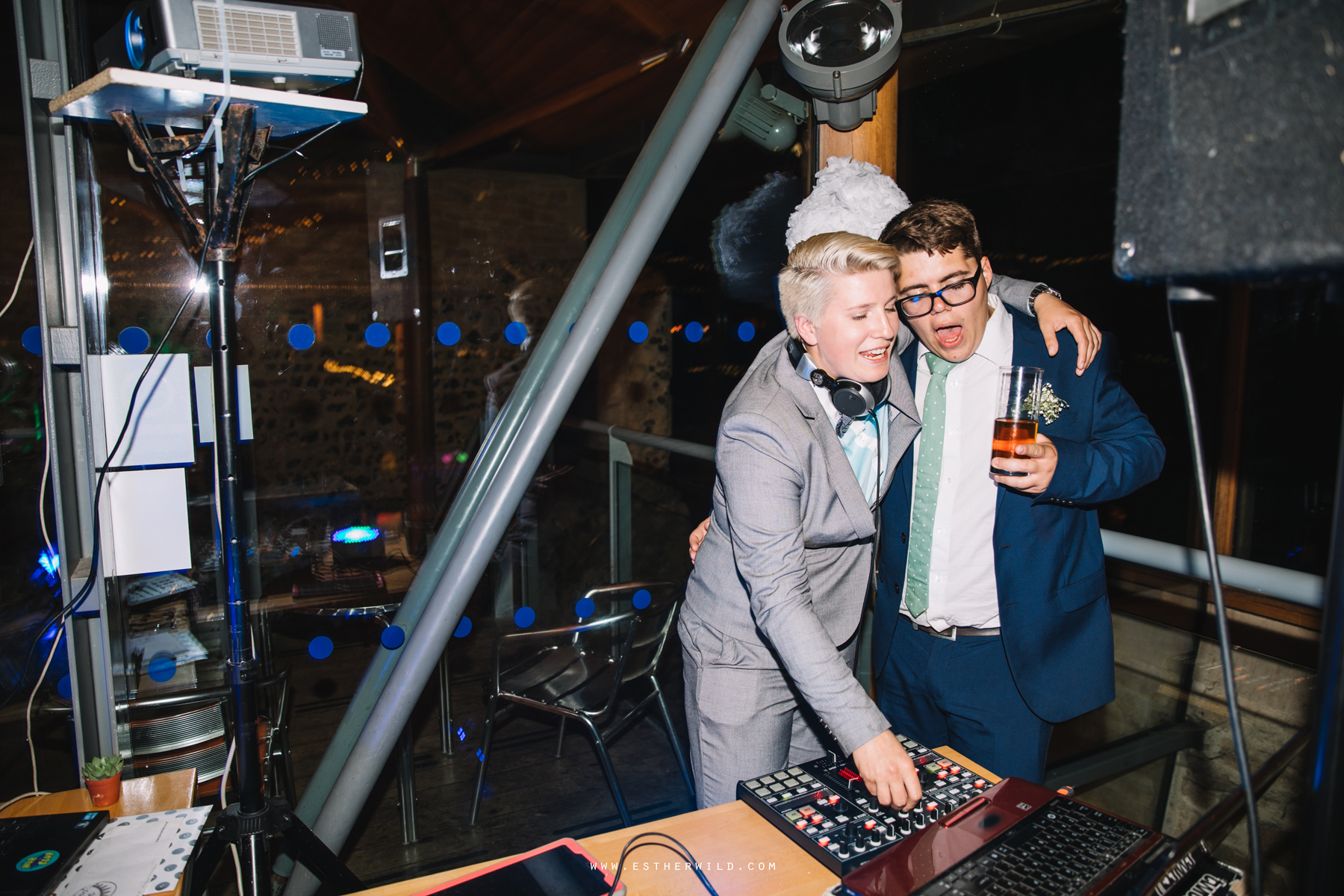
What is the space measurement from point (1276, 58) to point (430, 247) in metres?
3.25

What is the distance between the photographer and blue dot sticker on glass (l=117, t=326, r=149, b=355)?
2072 millimetres

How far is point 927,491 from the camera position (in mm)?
1671

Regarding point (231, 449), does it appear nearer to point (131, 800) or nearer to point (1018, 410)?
point (131, 800)

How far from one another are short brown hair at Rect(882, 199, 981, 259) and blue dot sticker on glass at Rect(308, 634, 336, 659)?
2908mm

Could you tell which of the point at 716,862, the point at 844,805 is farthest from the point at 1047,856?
the point at 716,862

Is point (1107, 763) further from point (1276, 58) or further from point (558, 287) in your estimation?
point (558, 287)

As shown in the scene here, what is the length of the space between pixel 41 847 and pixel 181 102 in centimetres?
133

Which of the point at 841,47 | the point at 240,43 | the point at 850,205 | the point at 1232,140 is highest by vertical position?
the point at 841,47

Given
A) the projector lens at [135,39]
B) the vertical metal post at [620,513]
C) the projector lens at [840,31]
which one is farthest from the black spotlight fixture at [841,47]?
the vertical metal post at [620,513]

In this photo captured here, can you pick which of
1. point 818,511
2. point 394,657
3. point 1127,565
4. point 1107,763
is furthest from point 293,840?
point 1127,565

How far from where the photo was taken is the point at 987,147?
4.21 metres

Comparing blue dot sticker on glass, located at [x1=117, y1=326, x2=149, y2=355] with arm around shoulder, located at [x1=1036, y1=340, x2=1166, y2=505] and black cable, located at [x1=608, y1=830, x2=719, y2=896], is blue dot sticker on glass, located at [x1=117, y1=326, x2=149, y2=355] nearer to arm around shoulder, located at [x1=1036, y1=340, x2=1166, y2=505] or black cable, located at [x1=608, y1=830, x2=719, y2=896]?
black cable, located at [x1=608, y1=830, x2=719, y2=896]

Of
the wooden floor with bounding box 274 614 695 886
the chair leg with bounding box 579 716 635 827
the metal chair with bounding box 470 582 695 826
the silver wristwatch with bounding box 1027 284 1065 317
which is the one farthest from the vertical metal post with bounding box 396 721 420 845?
the silver wristwatch with bounding box 1027 284 1065 317

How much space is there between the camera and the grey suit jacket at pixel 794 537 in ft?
4.09
